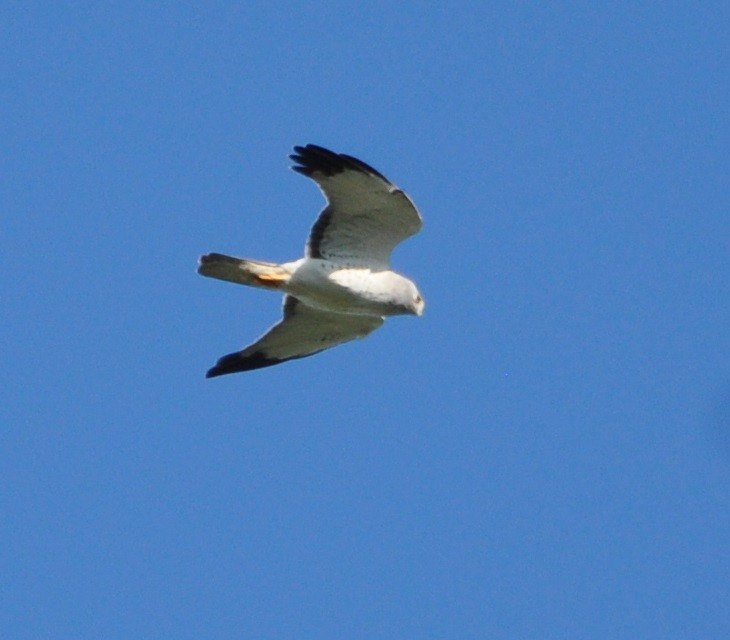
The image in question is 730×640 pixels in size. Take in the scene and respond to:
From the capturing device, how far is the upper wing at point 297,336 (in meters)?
17.5

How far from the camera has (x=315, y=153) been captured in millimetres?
15672

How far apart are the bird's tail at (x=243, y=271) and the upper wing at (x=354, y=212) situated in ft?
1.37

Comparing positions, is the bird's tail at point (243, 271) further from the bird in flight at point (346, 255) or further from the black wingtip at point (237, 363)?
the black wingtip at point (237, 363)

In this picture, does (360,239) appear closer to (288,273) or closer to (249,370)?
(288,273)

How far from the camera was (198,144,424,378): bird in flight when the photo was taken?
52.0 feet

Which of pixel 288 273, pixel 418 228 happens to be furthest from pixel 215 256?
pixel 418 228

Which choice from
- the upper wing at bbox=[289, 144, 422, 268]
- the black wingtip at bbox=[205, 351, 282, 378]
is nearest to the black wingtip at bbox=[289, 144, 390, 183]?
the upper wing at bbox=[289, 144, 422, 268]

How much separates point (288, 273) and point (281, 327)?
127cm

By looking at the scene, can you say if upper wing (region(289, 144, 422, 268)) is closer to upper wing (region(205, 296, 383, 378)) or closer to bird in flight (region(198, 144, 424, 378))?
bird in flight (region(198, 144, 424, 378))

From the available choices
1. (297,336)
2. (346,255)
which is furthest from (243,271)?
(297,336)

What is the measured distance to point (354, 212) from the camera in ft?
53.7

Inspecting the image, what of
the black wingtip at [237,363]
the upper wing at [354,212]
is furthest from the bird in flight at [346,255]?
the black wingtip at [237,363]

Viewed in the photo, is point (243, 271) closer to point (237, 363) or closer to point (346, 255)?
point (346, 255)

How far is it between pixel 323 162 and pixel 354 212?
81cm
